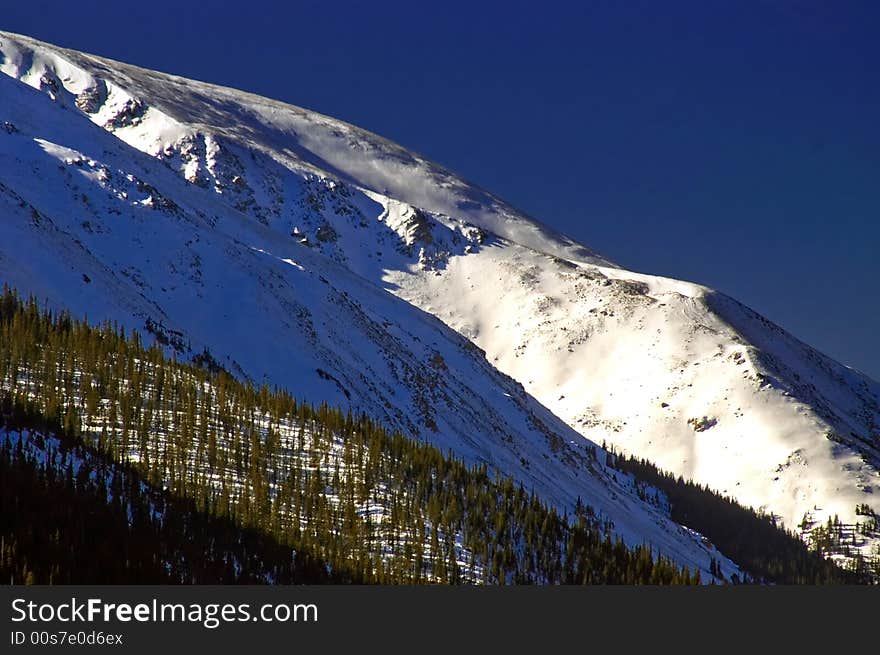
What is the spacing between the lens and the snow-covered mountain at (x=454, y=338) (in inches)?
2312

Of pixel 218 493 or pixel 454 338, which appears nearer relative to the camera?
pixel 218 493

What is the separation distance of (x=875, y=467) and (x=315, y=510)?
129079mm

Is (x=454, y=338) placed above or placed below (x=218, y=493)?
above

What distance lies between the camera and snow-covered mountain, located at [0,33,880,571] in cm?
5872

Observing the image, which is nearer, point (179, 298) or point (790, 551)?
point (179, 298)

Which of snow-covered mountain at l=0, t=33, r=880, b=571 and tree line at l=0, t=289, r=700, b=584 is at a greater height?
snow-covered mountain at l=0, t=33, r=880, b=571

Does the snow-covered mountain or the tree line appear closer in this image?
the tree line

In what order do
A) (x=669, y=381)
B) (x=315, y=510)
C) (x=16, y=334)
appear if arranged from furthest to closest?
(x=669, y=381) → (x=16, y=334) → (x=315, y=510)

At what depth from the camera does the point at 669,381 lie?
166 metres

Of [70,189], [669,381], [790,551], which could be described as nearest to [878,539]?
[790,551]

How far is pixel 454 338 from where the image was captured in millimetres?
104000

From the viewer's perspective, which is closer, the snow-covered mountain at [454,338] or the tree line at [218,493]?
the tree line at [218,493]

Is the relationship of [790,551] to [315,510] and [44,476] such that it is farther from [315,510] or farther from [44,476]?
[44,476]

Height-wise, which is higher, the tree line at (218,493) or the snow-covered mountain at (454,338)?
the snow-covered mountain at (454,338)
